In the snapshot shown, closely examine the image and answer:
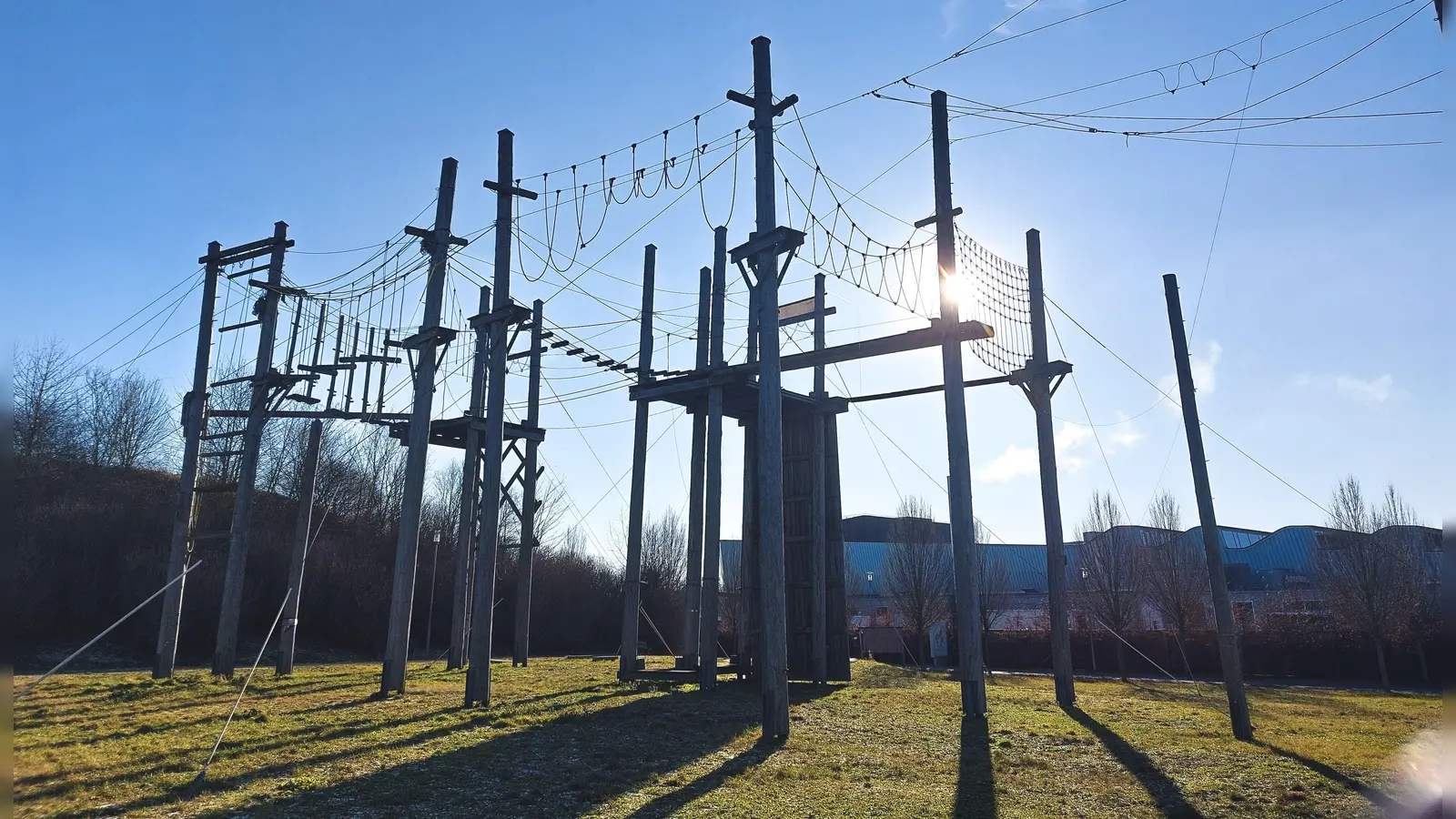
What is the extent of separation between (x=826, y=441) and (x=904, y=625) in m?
20.8

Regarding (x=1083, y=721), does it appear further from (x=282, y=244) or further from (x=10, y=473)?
Result: (x=282, y=244)

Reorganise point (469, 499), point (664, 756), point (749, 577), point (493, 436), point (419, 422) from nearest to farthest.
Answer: point (664, 756), point (493, 436), point (419, 422), point (469, 499), point (749, 577)

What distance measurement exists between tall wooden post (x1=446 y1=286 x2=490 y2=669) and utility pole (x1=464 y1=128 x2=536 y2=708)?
71 centimetres

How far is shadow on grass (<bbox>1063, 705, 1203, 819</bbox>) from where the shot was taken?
23.8ft

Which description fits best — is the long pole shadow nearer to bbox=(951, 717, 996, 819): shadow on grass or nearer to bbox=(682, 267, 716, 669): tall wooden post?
bbox=(951, 717, 996, 819): shadow on grass

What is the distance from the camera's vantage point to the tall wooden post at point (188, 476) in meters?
16.2

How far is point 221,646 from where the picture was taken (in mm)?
16938

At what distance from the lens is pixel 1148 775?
340 inches

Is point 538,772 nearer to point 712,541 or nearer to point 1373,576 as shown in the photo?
point 712,541

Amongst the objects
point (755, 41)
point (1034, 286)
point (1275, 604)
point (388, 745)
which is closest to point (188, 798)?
point (388, 745)

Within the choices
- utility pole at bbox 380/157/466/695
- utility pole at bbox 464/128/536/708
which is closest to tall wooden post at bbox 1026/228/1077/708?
utility pole at bbox 464/128/536/708

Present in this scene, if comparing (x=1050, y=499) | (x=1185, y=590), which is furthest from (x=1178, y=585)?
(x=1050, y=499)

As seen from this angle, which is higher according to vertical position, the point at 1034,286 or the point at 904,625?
the point at 1034,286

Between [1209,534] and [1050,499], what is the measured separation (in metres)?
3.73
